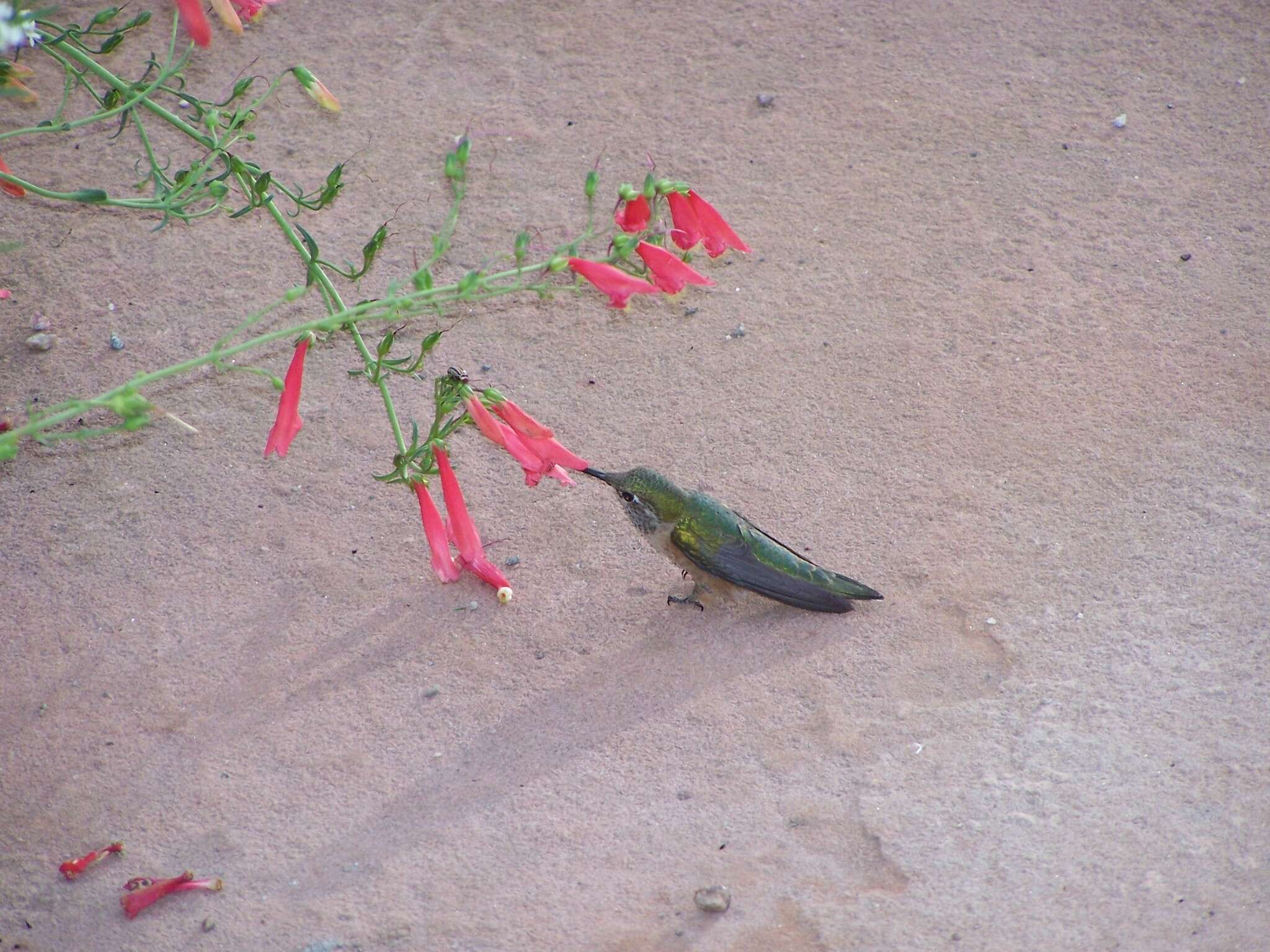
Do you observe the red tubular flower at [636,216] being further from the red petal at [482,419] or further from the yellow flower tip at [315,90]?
the yellow flower tip at [315,90]

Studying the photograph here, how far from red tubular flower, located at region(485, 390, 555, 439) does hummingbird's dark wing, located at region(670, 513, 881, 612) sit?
33.0 inches

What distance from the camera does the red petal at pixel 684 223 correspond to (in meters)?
3.04

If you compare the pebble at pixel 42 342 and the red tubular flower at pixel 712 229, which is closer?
the red tubular flower at pixel 712 229

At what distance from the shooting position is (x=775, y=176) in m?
5.86

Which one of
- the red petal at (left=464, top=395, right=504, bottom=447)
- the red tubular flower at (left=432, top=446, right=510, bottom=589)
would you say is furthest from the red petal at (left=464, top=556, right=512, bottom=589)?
the red petal at (left=464, top=395, right=504, bottom=447)

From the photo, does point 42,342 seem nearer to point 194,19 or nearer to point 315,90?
point 315,90

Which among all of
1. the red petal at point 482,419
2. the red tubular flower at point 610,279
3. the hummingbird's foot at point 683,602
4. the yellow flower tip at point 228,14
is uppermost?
the yellow flower tip at point 228,14

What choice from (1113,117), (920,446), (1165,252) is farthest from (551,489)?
(1113,117)

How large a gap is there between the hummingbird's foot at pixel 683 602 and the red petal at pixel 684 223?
1.38 m

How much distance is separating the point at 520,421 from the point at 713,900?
1359 mm

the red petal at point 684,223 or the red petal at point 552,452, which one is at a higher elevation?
the red petal at point 684,223

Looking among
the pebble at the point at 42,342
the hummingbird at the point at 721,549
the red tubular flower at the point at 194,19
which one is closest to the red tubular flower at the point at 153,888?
the hummingbird at the point at 721,549

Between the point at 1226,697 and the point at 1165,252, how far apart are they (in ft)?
8.33

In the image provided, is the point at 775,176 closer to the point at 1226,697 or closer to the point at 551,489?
the point at 551,489
